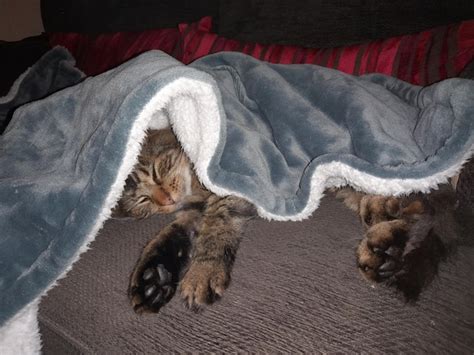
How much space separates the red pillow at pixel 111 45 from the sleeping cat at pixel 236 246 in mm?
785

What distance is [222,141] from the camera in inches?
30.9

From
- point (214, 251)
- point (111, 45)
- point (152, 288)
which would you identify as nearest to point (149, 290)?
point (152, 288)

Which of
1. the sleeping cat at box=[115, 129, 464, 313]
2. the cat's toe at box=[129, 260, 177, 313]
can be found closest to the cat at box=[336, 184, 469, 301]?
the sleeping cat at box=[115, 129, 464, 313]

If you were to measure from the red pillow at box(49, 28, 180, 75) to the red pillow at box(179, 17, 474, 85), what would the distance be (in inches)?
9.9

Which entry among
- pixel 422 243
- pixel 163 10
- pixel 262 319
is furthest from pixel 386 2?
pixel 262 319

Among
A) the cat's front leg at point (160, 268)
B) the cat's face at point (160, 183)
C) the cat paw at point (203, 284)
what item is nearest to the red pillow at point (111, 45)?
the cat's face at point (160, 183)

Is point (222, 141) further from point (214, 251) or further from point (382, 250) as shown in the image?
point (382, 250)

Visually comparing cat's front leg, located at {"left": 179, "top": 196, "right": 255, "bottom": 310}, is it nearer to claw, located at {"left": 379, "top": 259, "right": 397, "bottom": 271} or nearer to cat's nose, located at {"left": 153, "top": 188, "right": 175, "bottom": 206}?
cat's nose, located at {"left": 153, "top": 188, "right": 175, "bottom": 206}

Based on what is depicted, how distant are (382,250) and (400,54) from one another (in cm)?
70

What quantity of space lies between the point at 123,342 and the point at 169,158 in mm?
667

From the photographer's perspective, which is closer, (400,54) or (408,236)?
(408,236)

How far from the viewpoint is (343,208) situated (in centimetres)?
97

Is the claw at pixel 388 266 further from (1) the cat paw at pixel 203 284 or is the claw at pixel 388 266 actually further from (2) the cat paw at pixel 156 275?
(2) the cat paw at pixel 156 275

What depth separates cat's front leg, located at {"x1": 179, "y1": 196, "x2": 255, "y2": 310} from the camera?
0.73 meters
